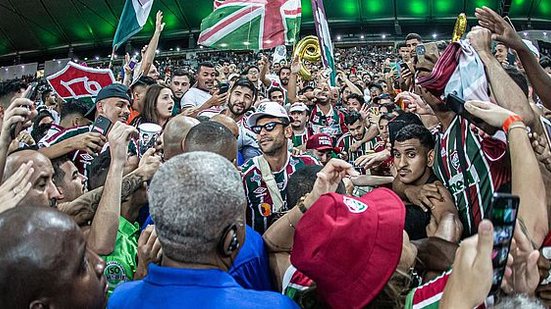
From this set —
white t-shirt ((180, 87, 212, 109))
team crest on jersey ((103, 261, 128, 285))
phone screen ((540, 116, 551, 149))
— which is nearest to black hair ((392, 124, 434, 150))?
phone screen ((540, 116, 551, 149))

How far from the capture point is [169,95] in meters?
5.41

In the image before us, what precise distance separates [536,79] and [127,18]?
17.7 ft

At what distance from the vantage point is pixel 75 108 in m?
5.25

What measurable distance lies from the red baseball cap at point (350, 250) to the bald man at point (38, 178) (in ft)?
4.49

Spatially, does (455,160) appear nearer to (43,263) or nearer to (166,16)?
(43,263)

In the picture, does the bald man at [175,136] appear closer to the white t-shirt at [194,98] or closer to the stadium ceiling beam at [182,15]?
the white t-shirt at [194,98]

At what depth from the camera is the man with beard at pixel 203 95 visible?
585 cm

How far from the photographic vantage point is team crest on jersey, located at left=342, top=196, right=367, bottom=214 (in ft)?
5.98

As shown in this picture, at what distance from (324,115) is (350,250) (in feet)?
20.9

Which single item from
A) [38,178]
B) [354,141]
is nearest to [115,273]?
[38,178]

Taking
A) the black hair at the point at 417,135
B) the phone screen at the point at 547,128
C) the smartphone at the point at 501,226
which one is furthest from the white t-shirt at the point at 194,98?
the smartphone at the point at 501,226

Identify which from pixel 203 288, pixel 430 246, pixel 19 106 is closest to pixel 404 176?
pixel 430 246

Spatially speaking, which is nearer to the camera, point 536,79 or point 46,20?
point 536,79

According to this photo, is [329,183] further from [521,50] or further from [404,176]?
[521,50]
